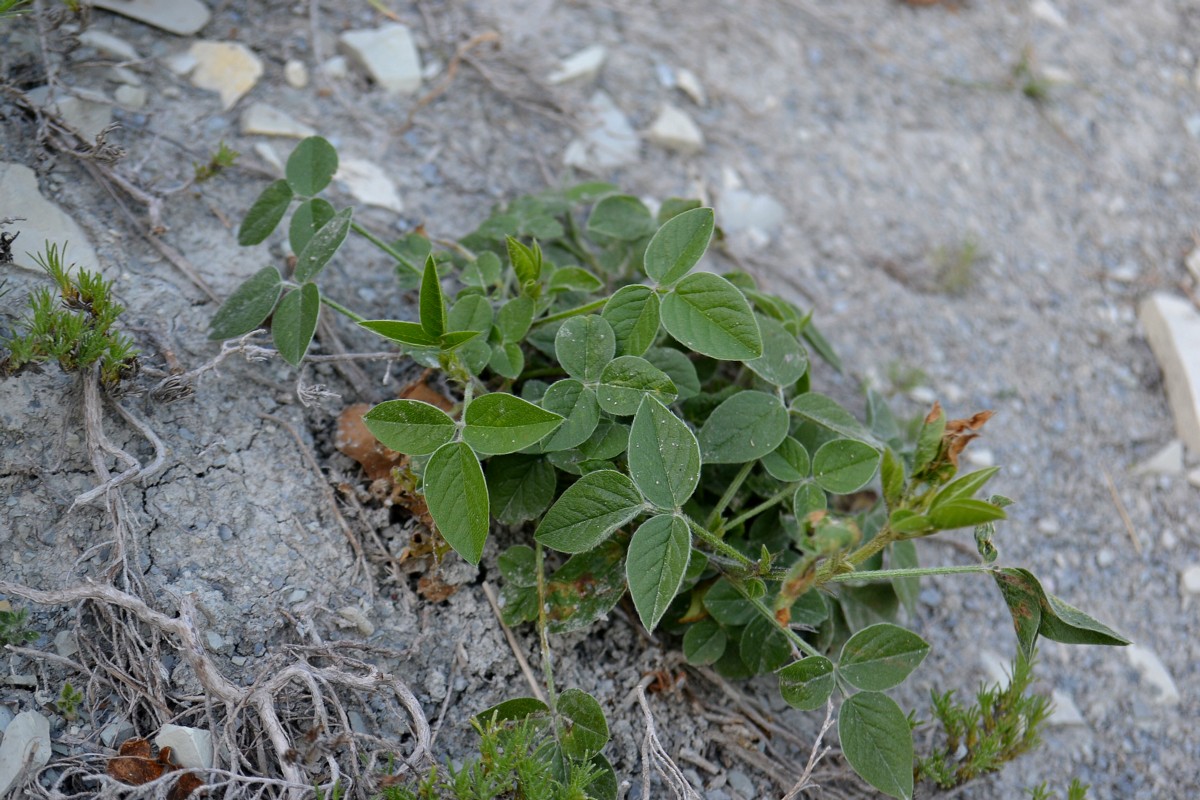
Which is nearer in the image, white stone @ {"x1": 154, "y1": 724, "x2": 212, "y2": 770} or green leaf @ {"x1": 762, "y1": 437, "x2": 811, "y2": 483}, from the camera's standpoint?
white stone @ {"x1": 154, "y1": 724, "x2": 212, "y2": 770}

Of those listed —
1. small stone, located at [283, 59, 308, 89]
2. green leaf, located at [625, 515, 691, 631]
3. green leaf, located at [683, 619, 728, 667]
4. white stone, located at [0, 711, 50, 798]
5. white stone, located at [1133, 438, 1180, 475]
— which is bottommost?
white stone, located at [1133, 438, 1180, 475]

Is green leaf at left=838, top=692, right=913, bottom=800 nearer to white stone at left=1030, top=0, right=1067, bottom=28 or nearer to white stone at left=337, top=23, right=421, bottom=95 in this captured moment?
white stone at left=337, top=23, right=421, bottom=95

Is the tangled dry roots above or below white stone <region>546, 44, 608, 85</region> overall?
below

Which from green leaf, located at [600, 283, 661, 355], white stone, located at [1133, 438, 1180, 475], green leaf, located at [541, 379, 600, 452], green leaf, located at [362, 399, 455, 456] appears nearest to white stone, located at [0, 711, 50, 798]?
green leaf, located at [362, 399, 455, 456]

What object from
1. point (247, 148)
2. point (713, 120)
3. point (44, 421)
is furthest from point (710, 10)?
point (44, 421)

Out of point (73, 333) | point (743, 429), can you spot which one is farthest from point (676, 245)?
point (73, 333)

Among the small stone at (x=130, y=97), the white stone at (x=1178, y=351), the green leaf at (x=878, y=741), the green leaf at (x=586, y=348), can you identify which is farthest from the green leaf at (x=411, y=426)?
the white stone at (x=1178, y=351)

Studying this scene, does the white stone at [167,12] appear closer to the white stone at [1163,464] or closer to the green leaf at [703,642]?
the green leaf at [703,642]
